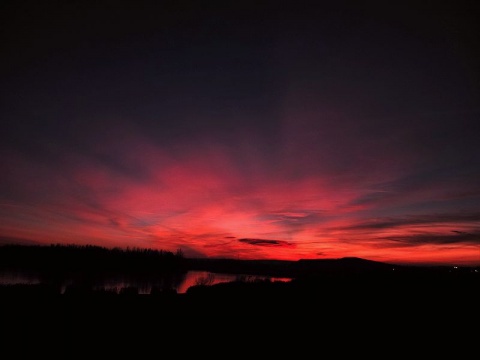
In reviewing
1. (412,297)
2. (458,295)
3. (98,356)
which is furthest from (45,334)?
(458,295)

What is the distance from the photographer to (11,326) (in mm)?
8391

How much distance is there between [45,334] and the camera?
7.83 metres

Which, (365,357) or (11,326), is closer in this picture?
(365,357)

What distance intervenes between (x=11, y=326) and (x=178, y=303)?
5.59 m

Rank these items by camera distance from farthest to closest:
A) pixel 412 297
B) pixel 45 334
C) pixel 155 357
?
pixel 412 297 → pixel 45 334 → pixel 155 357

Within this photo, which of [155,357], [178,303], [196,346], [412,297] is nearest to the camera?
[155,357]

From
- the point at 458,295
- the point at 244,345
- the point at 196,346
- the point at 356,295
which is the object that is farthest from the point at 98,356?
the point at 458,295

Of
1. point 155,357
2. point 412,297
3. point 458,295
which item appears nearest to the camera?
point 155,357

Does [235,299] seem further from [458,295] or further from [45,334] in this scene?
[458,295]

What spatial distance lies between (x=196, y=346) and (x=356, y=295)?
9.07 meters

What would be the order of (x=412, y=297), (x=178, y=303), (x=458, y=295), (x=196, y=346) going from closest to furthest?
(x=196, y=346)
(x=178, y=303)
(x=412, y=297)
(x=458, y=295)

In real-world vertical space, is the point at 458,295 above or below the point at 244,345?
above

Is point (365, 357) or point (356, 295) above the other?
point (356, 295)

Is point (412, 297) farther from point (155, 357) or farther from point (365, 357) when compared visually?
point (155, 357)
